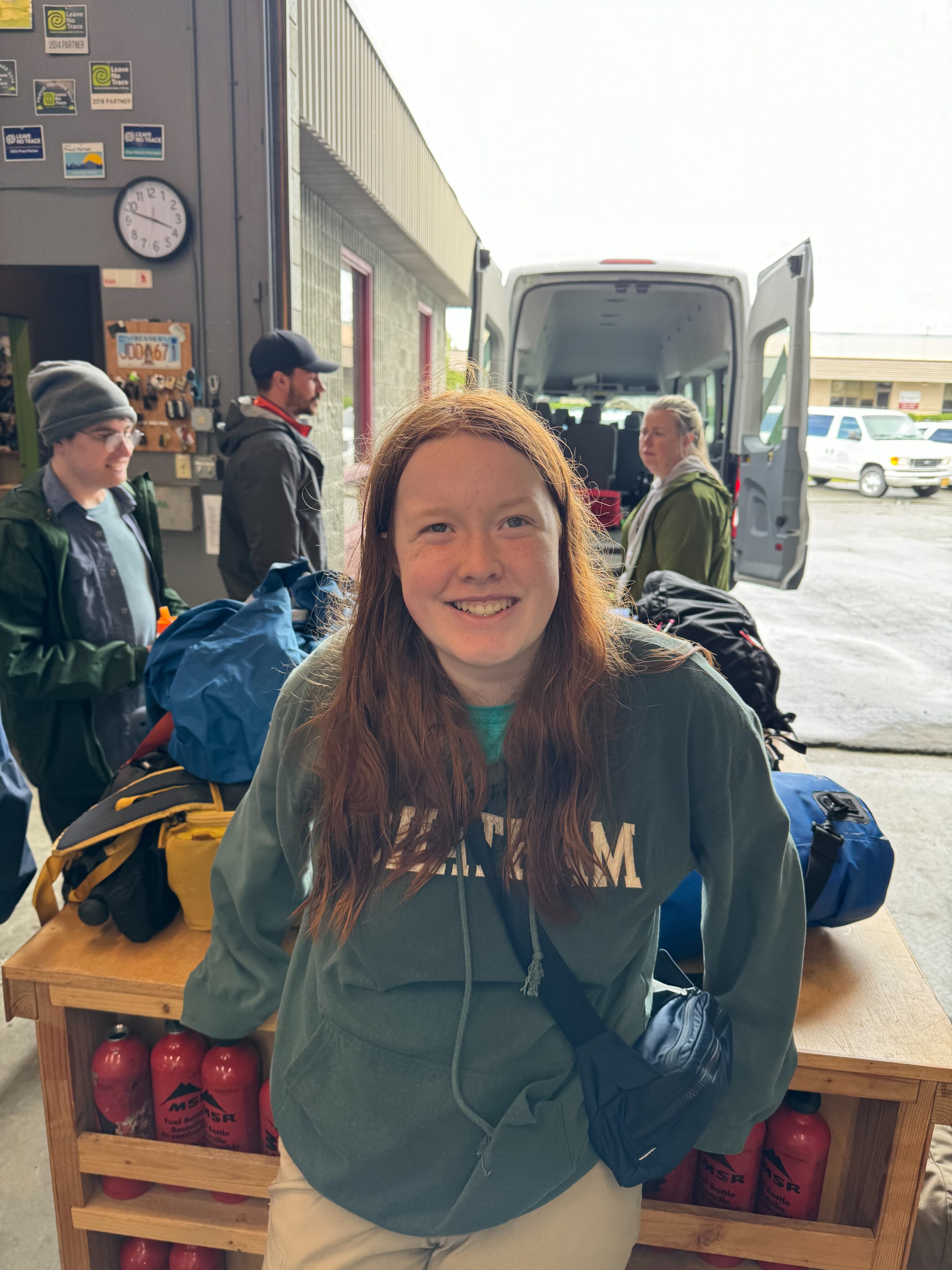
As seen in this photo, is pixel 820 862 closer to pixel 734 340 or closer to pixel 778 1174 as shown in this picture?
pixel 778 1174

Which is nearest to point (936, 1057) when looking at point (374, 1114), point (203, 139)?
point (374, 1114)

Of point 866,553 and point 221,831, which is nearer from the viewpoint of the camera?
point 221,831

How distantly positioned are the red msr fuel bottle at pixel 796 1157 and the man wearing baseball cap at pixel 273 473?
7.05ft

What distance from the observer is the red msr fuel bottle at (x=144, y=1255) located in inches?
65.8

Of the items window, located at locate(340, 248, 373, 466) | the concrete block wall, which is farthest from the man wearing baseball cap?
window, located at locate(340, 248, 373, 466)

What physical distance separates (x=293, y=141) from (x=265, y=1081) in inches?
170

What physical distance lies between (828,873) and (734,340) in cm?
445

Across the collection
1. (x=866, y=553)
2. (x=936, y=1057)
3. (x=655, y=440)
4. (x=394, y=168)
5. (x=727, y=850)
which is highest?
(x=394, y=168)

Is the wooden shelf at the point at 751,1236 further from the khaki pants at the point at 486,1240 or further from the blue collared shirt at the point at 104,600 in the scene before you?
the blue collared shirt at the point at 104,600

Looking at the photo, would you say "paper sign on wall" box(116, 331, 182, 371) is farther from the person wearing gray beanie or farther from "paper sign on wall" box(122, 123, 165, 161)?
the person wearing gray beanie

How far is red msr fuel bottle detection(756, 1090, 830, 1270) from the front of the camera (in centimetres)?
145

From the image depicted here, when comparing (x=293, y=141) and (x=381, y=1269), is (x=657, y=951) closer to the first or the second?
(x=381, y=1269)

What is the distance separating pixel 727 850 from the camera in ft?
3.71

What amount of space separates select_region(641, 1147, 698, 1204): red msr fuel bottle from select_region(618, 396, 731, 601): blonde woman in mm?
2056
